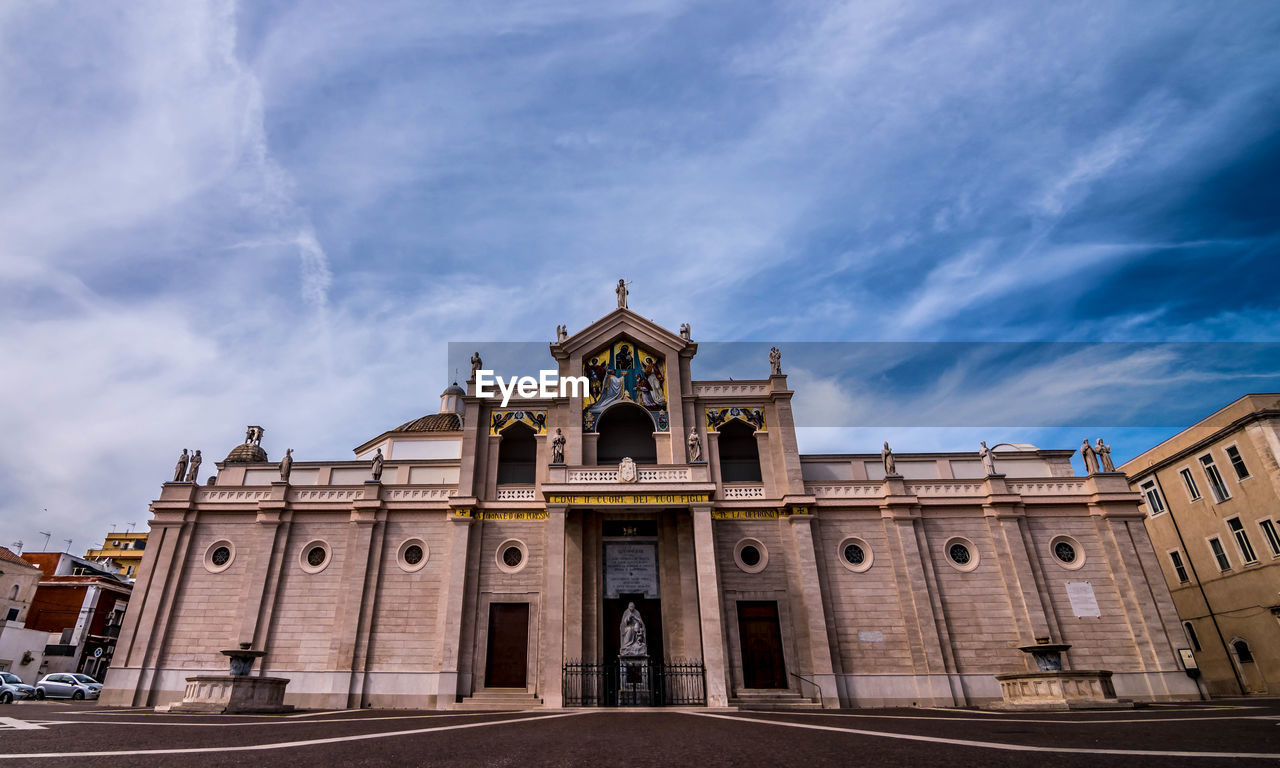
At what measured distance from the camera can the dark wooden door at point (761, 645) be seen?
76.2 ft

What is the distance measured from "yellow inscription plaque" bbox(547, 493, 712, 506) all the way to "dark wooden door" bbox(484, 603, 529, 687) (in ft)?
15.0

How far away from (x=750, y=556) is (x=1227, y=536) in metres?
22.9

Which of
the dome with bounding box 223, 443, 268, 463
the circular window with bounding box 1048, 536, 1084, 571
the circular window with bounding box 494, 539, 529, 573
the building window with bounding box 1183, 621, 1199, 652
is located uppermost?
the dome with bounding box 223, 443, 268, 463

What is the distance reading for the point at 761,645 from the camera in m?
23.7

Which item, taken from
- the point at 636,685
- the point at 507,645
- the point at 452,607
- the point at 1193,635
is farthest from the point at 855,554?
the point at 1193,635

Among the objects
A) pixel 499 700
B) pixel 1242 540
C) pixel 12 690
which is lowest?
pixel 499 700

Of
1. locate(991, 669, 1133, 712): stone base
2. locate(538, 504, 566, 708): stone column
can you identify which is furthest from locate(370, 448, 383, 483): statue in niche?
locate(991, 669, 1133, 712): stone base

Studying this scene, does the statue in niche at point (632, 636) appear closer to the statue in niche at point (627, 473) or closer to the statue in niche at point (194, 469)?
the statue in niche at point (627, 473)

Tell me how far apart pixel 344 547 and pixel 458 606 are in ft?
19.3

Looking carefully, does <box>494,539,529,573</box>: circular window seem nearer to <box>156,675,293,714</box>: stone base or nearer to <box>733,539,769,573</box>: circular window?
<box>733,539,769,573</box>: circular window

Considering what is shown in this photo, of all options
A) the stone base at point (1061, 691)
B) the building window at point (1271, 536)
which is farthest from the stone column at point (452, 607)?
the building window at point (1271, 536)

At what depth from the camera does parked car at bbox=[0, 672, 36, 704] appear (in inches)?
1040

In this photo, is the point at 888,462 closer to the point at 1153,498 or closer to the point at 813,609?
the point at 813,609

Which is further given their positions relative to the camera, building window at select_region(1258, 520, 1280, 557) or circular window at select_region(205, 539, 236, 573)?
building window at select_region(1258, 520, 1280, 557)
